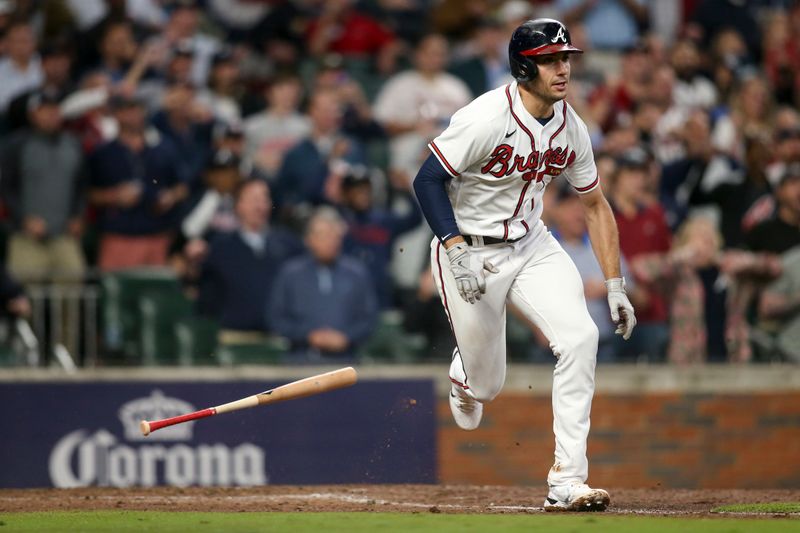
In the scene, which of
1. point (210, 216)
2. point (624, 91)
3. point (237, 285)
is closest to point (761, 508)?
point (237, 285)

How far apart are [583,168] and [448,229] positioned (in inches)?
32.3

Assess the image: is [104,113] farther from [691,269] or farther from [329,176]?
[691,269]

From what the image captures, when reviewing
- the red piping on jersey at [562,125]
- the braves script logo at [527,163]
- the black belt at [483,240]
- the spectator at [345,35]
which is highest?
the spectator at [345,35]

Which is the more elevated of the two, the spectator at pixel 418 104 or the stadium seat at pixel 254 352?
the spectator at pixel 418 104

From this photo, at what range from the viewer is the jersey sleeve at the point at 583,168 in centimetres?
675

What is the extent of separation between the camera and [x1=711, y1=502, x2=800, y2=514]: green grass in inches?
268

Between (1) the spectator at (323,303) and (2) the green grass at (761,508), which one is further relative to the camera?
(1) the spectator at (323,303)

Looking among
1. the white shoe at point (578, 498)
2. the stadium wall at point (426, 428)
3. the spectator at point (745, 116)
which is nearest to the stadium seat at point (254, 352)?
the stadium wall at point (426, 428)

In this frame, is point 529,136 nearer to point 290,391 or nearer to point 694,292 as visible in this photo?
point 290,391

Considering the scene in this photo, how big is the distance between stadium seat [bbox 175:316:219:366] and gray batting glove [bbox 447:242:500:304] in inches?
142

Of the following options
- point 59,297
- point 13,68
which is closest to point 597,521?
point 59,297

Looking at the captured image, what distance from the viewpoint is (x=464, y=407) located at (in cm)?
739

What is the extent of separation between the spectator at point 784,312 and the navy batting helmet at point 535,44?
13.5 ft

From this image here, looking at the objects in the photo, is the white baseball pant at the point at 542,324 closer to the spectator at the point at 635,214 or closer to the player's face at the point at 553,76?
the player's face at the point at 553,76
